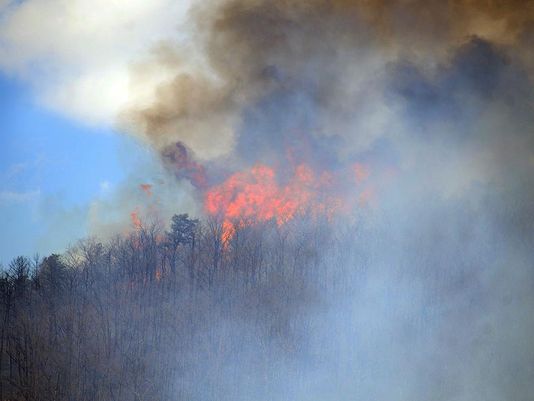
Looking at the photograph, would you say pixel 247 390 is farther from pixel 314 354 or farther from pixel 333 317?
pixel 333 317

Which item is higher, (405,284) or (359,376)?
(405,284)

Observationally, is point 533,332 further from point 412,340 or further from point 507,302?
point 412,340

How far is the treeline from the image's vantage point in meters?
35.1

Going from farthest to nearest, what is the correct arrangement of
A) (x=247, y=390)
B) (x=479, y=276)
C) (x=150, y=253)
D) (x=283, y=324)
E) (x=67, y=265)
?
(x=67, y=265), (x=150, y=253), (x=479, y=276), (x=283, y=324), (x=247, y=390)

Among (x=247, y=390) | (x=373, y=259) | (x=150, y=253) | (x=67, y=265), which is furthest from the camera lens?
(x=67, y=265)

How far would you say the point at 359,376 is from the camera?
35781 mm

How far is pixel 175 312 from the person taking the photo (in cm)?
4609

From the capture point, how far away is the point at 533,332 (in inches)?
1510

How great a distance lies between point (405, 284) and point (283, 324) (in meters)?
13.2

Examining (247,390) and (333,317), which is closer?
(247,390)

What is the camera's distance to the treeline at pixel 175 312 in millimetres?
35125

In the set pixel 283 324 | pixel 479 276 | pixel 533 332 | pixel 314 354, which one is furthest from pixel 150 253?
pixel 533 332

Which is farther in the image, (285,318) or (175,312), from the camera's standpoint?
(175,312)

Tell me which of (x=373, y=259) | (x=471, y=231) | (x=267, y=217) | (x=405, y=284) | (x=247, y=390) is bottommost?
(x=247, y=390)
